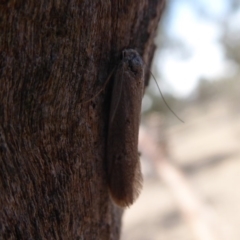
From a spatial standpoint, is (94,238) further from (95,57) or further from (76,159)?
(95,57)

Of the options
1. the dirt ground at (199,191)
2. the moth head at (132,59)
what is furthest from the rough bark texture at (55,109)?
the dirt ground at (199,191)

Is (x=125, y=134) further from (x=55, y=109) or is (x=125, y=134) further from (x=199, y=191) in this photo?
(x=199, y=191)

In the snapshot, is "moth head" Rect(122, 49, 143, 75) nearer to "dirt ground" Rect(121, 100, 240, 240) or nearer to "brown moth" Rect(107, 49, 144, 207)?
"brown moth" Rect(107, 49, 144, 207)

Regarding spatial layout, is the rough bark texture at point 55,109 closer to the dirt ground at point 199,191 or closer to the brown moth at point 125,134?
the brown moth at point 125,134

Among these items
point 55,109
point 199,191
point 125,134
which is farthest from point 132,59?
point 199,191

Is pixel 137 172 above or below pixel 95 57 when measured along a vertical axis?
below

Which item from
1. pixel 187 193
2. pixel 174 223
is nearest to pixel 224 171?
pixel 174 223

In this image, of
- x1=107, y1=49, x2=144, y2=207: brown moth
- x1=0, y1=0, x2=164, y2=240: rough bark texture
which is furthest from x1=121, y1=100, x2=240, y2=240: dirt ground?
x1=0, y1=0, x2=164, y2=240: rough bark texture
